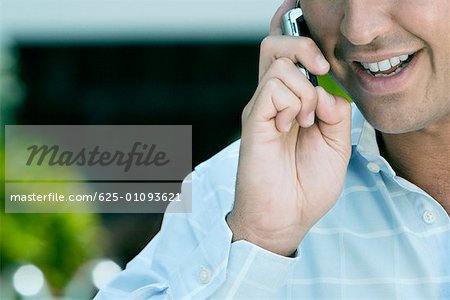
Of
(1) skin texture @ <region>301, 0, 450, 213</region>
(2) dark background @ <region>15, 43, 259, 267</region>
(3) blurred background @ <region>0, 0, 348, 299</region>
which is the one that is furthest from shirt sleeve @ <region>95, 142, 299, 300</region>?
(2) dark background @ <region>15, 43, 259, 267</region>

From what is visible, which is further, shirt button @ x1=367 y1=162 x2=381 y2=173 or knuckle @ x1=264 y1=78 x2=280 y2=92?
shirt button @ x1=367 y1=162 x2=381 y2=173

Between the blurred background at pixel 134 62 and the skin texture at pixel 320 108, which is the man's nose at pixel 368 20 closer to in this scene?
the skin texture at pixel 320 108

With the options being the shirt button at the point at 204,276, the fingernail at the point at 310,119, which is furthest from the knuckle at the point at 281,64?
the shirt button at the point at 204,276

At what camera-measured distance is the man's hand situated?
2.03 m

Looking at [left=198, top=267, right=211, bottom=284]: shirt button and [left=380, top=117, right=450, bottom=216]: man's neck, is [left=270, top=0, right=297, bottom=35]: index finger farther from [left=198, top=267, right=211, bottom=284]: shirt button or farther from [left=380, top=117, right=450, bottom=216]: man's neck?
[left=198, top=267, right=211, bottom=284]: shirt button

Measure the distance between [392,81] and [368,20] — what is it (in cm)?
15

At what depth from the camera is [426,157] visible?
2289 mm

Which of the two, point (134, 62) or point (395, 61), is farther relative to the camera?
point (134, 62)

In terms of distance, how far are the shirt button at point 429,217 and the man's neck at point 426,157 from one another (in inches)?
3.7

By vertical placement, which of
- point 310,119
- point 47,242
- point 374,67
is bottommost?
point 47,242

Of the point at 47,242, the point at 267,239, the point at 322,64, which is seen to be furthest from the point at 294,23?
the point at 47,242

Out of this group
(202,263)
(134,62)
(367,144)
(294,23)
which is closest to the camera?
(202,263)

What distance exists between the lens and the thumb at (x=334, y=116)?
80.0 inches

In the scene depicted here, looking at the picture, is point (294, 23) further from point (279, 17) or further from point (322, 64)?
point (322, 64)
